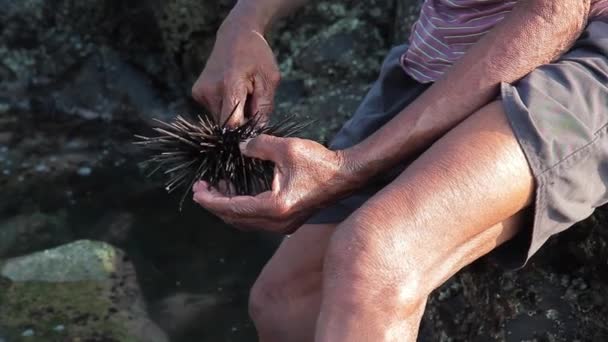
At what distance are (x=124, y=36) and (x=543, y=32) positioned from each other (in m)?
2.92

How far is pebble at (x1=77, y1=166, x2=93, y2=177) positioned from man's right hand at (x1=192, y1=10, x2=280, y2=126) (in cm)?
153

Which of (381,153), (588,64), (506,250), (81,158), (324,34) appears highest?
(588,64)

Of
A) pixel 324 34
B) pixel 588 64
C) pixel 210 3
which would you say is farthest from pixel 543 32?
pixel 210 3

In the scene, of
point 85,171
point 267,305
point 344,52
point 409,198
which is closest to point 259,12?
point 267,305

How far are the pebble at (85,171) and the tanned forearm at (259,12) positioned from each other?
1.58m

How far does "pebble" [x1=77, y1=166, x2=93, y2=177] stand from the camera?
3602 millimetres

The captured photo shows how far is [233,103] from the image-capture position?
206 centimetres

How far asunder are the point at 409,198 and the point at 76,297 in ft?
5.56

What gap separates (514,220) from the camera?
5.42 feet

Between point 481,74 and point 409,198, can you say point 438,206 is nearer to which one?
point 409,198

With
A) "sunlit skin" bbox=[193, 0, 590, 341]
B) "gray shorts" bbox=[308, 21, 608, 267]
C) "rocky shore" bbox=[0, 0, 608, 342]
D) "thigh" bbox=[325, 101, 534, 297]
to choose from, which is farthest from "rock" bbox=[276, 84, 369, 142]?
"thigh" bbox=[325, 101, 534, 297]

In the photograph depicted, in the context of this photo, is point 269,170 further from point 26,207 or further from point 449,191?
point 26,207

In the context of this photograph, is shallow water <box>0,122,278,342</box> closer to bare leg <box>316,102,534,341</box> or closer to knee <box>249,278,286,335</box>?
knee <box>249,278,286,335</box>

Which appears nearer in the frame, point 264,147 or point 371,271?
point 371,271
